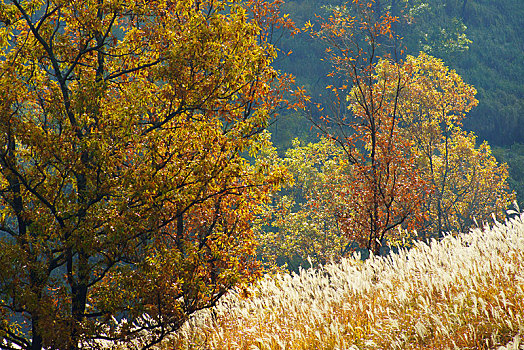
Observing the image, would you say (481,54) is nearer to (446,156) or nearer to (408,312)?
(446,156)

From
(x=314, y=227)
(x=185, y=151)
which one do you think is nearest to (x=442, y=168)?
(x=314, y=227)

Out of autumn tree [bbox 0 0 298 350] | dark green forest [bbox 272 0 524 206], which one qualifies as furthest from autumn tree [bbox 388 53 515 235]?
autumn tree [bbox 0 0 298 350]

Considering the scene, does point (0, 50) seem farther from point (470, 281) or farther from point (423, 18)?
point (423, 18)

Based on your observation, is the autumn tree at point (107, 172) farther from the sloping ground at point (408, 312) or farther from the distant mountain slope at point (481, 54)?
the distant mountain slope at point (481, 54)

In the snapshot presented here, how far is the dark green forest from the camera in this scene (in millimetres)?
47719

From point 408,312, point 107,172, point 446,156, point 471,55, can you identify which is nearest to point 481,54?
point 471,55

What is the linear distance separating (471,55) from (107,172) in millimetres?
56551

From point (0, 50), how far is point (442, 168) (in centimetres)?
2883

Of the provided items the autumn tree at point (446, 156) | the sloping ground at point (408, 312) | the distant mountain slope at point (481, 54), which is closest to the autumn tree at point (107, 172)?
the sloping ground at point (408, 312)

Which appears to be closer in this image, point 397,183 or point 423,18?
point 397,183

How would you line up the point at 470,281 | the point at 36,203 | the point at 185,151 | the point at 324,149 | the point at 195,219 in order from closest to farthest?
the point at 470,281 < the point at 36,203 < the point at 185,151 < the point at 195,219 < the point at 324,149

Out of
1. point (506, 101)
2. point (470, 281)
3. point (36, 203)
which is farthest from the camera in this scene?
point (506, 101)

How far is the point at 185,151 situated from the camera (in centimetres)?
831

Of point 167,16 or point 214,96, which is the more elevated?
point 167,16
